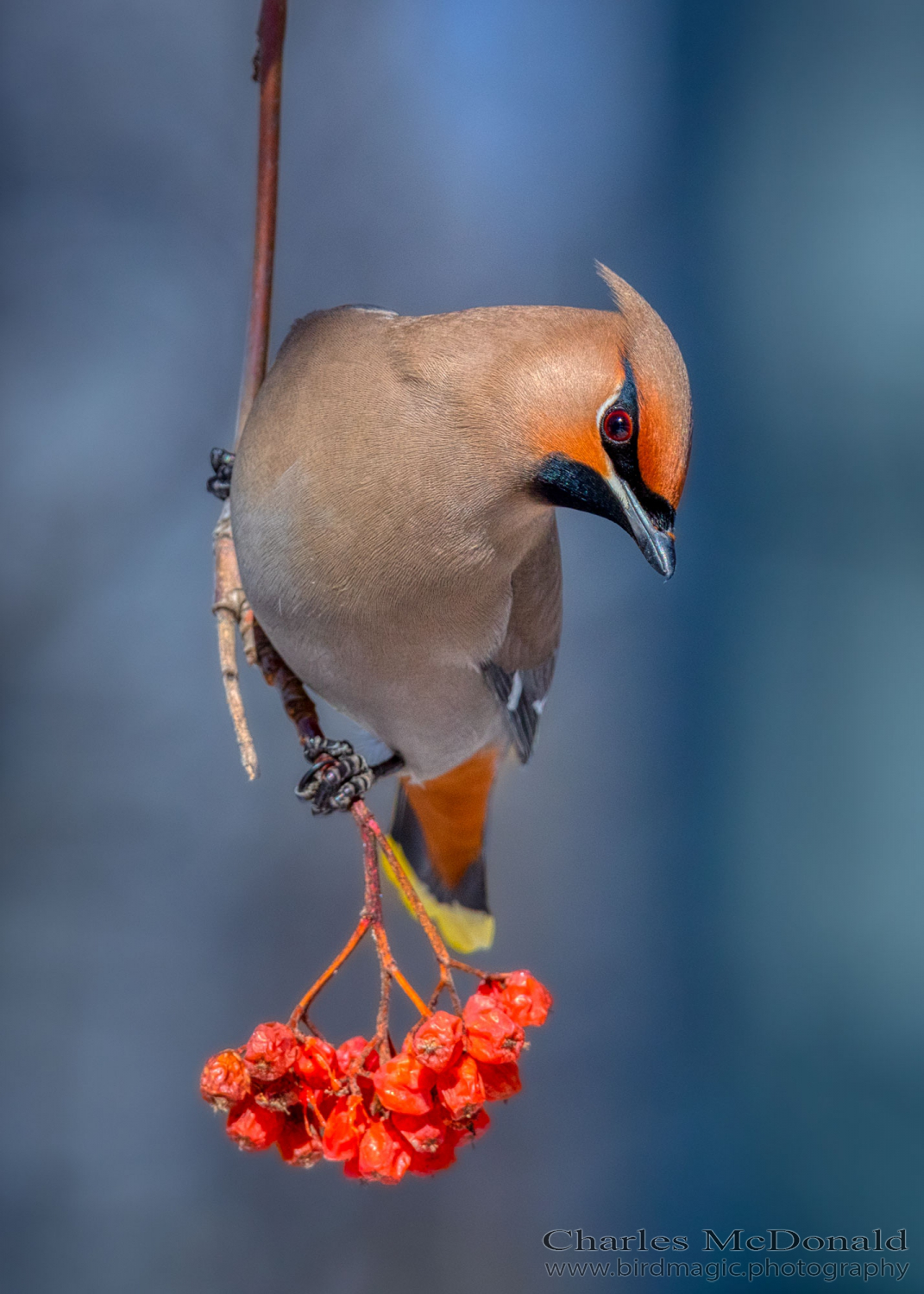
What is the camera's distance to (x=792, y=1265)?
202 cm

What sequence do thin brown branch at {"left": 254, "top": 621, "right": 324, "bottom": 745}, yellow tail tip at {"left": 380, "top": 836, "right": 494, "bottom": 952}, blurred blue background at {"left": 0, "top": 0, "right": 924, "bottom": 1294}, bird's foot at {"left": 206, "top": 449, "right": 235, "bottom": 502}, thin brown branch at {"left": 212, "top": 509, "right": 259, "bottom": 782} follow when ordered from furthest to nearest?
blurred blue background at {"left": 0, "top": 0, "right": 924, "bottom": 1294}, yellow tail tip at {"left": 380, "top": 836, "right": 494, "bottom": 952}, bird's foot at {"left": 206, "top": 449, "right": 235, "bottom": 502}, thin brown branch at {"left": 254, "top": 621, "right": 324, "bottom": 745}, thin brown branch at {"left": 212, "top": 509, "right": 259, "bottom": 782}

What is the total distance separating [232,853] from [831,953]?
1.10m

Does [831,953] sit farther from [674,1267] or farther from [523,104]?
[523,104]

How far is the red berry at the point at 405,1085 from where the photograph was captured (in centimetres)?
83

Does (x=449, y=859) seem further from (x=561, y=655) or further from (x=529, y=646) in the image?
(x=561, y=655)

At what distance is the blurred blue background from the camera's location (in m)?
1.81

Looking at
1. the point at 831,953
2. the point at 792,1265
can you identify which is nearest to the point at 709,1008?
the point at 831,953

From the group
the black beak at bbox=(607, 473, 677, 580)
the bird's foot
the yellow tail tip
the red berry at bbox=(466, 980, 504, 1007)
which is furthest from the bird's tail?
the black beak at bbox=(607, 473, 677, 580)

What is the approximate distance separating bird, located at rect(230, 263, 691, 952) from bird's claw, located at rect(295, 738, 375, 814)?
0.02 meters

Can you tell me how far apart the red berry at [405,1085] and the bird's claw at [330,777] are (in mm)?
282

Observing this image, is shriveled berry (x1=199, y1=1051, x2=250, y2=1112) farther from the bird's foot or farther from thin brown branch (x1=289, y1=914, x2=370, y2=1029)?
the bird's foot

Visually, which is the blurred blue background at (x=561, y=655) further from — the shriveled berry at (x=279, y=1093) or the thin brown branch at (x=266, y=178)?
the shriveled berry at (x=279, y=1093)

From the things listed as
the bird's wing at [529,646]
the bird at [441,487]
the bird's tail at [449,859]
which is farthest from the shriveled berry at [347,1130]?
the bird's tail at [449,859]

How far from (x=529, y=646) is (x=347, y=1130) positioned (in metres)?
0.56
